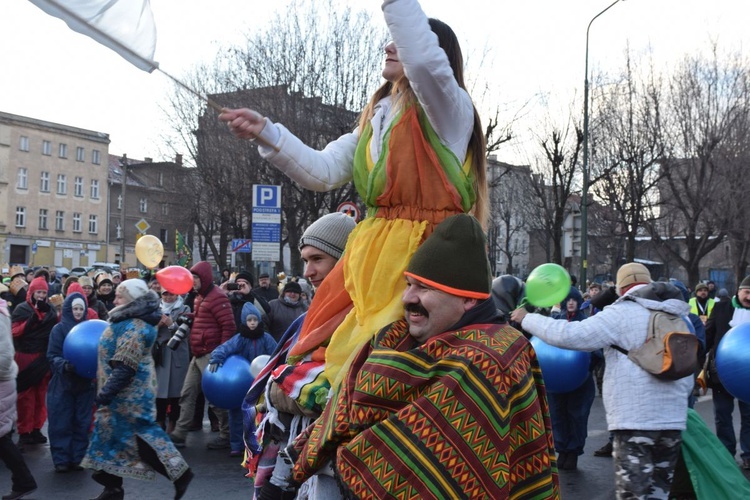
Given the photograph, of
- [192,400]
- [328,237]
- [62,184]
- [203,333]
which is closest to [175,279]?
[203,333]

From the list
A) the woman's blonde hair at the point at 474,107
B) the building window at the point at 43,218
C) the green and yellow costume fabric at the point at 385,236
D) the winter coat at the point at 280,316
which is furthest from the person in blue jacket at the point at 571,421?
the building window at the point at 43,218

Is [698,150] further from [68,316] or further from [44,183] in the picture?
[44,183]

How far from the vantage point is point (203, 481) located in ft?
27.8

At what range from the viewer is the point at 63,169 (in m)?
66.6

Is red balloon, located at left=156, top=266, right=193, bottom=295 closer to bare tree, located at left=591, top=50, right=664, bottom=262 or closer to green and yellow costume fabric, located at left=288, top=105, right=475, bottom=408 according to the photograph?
green and yellow costume fabric, located at left=288, top=105, right=475, bottom=408

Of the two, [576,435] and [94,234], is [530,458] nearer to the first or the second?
[576,435]

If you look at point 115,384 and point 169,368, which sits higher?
point 115,384

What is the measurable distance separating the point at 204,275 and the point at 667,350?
22.0 ft

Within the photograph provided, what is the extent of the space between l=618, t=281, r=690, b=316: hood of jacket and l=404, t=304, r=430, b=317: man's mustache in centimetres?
349

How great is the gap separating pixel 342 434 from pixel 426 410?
30 cm

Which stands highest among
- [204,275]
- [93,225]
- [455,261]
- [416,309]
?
[93,225]

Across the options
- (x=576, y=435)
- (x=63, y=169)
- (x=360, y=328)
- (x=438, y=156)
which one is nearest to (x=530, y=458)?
(x=360, y=328)

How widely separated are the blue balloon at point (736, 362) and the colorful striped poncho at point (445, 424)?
6268mm

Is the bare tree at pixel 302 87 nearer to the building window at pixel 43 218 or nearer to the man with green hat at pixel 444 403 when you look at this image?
the man with green hat at pixel 444 403
